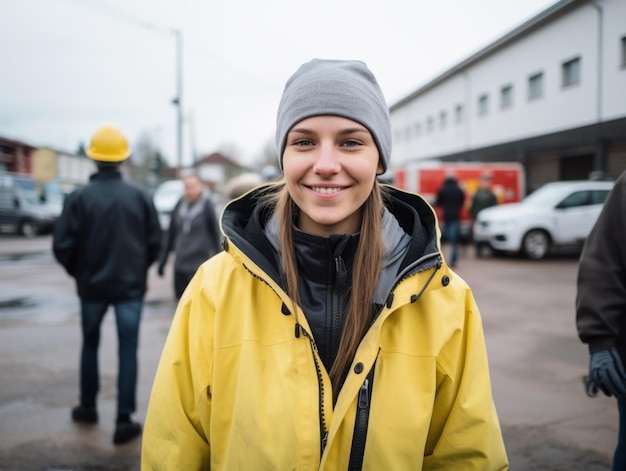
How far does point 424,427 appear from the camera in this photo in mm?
1532

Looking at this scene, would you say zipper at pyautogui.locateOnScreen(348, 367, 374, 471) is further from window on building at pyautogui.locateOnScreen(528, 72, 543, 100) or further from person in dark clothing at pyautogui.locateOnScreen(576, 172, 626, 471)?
window on building at pyautogui.locateOnScreen(528, 72, 543, 100)

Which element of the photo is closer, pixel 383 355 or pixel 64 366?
pixel 383 355

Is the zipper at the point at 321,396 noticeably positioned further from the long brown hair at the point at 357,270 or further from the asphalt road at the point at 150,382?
the asphalt road at the point at 150,382

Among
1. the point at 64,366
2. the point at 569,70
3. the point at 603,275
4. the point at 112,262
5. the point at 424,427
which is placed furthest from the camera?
the point at 569,70

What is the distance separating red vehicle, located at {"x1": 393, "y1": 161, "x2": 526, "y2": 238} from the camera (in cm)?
1591

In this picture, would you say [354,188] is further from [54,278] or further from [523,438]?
[54,278]

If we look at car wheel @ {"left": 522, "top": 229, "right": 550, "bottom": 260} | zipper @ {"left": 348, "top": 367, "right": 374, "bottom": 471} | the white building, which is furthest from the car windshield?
zipper @ {"left": 348, "top": 367, "right": 374, "bottom": 471}

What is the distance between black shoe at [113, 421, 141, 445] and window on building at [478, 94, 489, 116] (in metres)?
24.5

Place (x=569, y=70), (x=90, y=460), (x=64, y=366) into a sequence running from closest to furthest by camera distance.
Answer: (x=90, y=460), (x=64, y=366), (x=569, y=70)

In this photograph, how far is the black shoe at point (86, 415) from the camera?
3852mm

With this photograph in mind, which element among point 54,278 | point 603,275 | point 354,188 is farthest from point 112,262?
point 54,278

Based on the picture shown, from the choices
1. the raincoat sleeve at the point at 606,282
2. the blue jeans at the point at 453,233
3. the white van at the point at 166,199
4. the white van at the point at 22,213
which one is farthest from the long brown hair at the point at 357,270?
the white van at the point at 22,213

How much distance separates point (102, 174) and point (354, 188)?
2.70m

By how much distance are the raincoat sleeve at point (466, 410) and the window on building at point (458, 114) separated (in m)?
27.8
